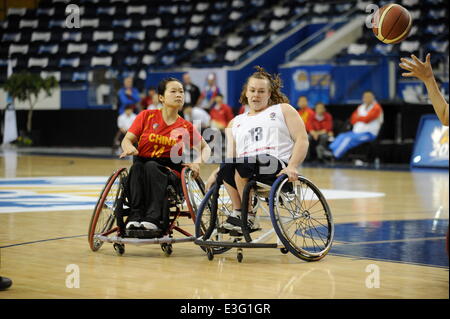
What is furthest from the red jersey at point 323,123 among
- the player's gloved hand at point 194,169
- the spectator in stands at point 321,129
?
the player's gloved hand at point 194,169

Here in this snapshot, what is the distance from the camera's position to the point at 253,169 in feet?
20.4

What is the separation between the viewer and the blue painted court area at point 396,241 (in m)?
6.46

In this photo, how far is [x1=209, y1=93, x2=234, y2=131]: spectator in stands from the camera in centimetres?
1872

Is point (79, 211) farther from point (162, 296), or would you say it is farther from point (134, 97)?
point (134, 97)

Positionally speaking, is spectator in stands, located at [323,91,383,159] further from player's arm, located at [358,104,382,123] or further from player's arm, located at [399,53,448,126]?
player's arm, located at [399,53,448,126]

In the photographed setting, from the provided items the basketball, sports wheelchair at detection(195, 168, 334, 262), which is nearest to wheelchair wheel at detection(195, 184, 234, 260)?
sports wheelchair at detection(195, 168, 334, 262)

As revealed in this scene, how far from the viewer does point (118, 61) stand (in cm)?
2472

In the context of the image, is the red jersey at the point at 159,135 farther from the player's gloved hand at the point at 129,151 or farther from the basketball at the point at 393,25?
the basketball at the point at 393,25

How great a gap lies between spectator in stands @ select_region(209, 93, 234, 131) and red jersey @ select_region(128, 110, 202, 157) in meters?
11.7

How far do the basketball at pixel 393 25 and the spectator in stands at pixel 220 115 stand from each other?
12.5 metres

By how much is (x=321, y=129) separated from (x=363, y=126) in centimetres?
96

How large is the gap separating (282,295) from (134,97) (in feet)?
52.2

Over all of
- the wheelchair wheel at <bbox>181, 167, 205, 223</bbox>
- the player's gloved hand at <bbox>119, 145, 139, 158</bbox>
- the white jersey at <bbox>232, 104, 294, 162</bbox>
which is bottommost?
the wheelchair wheel at <bbox>181, 167, 205, 223</bbox>

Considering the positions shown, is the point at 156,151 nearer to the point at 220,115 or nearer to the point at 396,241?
the point at 396,241
